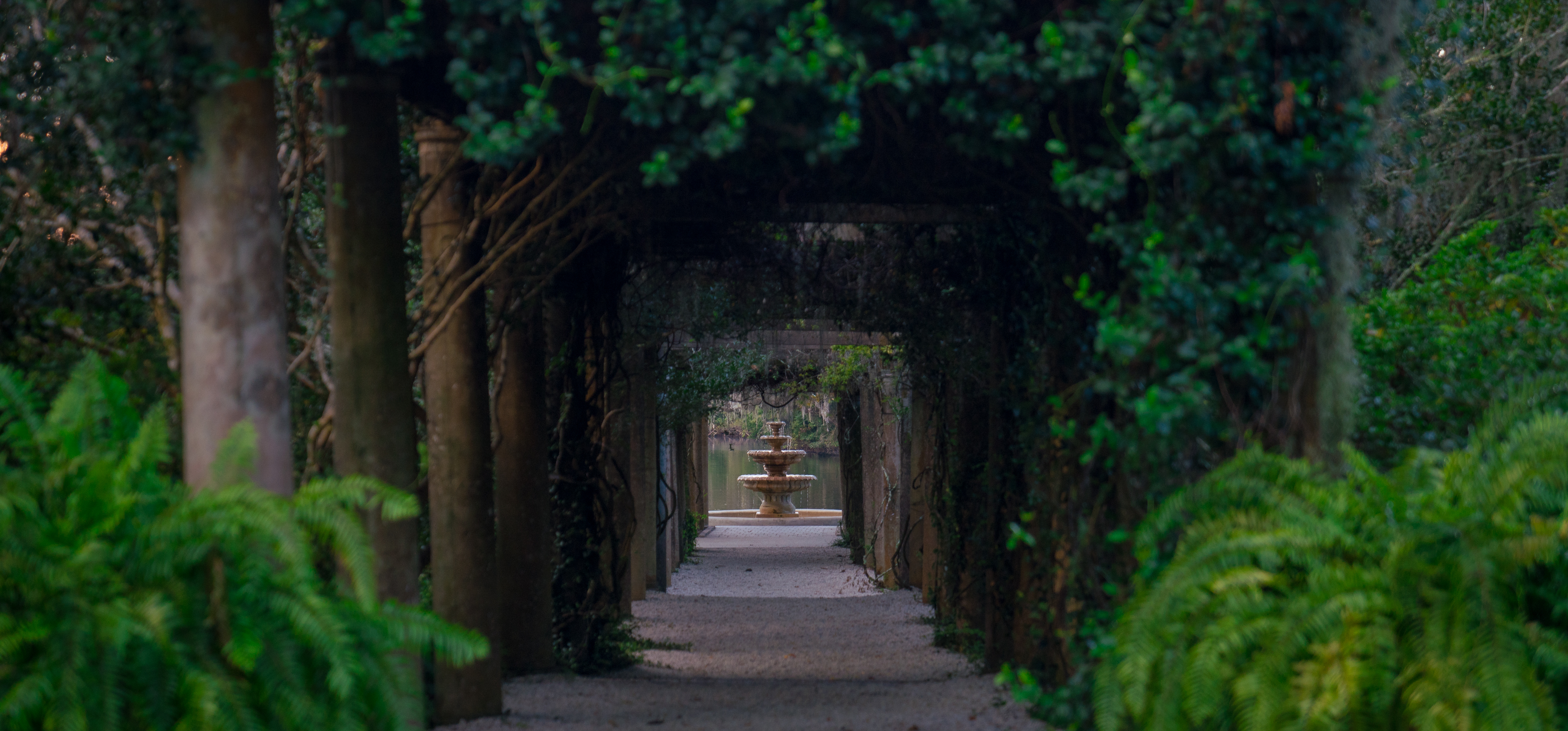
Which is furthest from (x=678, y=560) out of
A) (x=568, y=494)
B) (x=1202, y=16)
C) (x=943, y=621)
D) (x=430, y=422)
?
(x=1202, y=16)

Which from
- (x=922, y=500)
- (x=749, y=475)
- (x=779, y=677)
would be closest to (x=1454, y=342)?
(x=779, y=677)

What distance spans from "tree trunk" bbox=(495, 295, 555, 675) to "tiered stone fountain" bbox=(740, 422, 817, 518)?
743 inches

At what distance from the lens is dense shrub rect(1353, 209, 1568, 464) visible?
4488 millimetres

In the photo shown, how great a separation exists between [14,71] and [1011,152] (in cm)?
343

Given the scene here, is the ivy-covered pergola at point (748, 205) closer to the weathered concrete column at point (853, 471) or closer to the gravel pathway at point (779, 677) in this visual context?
the gravel pathway at point (779, 677)

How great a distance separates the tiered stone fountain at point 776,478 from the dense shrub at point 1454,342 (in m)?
20.5

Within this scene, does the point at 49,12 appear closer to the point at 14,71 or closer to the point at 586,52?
the point at 14,71

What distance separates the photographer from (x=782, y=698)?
6273 mm

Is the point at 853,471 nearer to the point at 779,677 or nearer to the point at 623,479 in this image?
the point at 623,479

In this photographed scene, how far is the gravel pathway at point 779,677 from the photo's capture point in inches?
218

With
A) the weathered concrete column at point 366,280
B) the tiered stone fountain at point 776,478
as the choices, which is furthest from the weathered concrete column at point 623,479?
the tiered stone fountain at point 776,478

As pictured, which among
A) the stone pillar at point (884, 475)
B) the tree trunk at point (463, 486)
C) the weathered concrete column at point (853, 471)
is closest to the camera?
the tree trunk at point (463, 486)

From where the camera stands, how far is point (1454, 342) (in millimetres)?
4660

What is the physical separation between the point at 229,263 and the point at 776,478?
75.2ft
